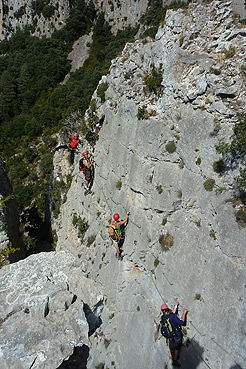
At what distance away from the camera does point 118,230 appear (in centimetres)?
1461

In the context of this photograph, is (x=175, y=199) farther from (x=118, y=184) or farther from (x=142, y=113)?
(x=142, y=113)

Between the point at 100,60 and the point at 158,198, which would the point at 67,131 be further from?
the point at 100,60

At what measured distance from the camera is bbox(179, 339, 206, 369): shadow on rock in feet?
32.1

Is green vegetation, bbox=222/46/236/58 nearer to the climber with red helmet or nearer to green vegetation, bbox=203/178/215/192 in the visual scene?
green vegetation, bbox=203/178/215/192

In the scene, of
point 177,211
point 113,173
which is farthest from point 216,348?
point 113,173

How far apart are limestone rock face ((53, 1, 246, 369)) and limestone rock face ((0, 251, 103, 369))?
A: 5.20 meters

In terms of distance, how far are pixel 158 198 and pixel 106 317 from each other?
27.2 feet

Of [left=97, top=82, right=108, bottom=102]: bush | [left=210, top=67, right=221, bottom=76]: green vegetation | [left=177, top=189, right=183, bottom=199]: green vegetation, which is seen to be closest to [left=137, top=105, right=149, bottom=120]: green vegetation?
[left=210, top=67, right=221, bottom=76]: green vegetation

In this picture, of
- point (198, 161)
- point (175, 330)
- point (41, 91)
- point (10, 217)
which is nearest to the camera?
point (175, 330)

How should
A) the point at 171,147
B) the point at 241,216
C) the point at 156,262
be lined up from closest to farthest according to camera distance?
the point at 241,216 < the point at 171,147 < the point at 156,262

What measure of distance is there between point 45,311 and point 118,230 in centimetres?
872

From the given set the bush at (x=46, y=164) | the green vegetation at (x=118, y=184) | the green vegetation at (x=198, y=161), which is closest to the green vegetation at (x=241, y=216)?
the green vegetation at (x=198, y=161)

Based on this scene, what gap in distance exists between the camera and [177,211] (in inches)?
476

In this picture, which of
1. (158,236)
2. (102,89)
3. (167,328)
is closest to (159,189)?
(158,236)
